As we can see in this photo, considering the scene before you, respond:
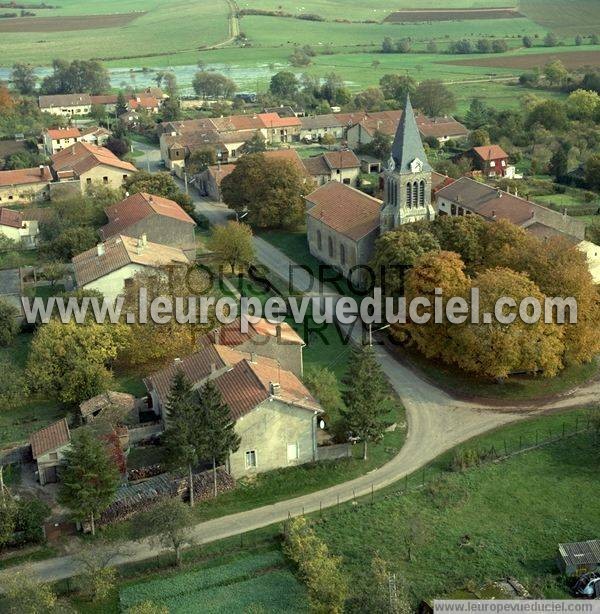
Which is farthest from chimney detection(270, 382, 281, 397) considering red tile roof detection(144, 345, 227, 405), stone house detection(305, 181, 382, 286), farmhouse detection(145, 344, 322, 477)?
stone house detection(305, 181, 382, 286)

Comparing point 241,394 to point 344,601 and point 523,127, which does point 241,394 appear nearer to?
point 344,601

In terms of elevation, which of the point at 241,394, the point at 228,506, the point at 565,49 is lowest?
the point at 228,506

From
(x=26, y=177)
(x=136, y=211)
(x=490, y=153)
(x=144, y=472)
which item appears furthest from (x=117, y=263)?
(x=490, y=153)

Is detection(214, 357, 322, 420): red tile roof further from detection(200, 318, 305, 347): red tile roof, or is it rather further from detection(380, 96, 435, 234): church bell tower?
detection(380, 96, 435, 234): church bell tower

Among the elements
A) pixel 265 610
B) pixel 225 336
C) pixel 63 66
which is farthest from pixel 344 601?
pixel 63 66

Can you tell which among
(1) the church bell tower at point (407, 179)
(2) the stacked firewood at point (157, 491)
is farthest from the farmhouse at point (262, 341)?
(1) the church bell tower at point (407, 179)

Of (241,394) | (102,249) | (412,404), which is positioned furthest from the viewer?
(102,249)

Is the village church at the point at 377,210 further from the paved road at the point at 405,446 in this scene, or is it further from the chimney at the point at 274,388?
the chimney at the point at 274,388
